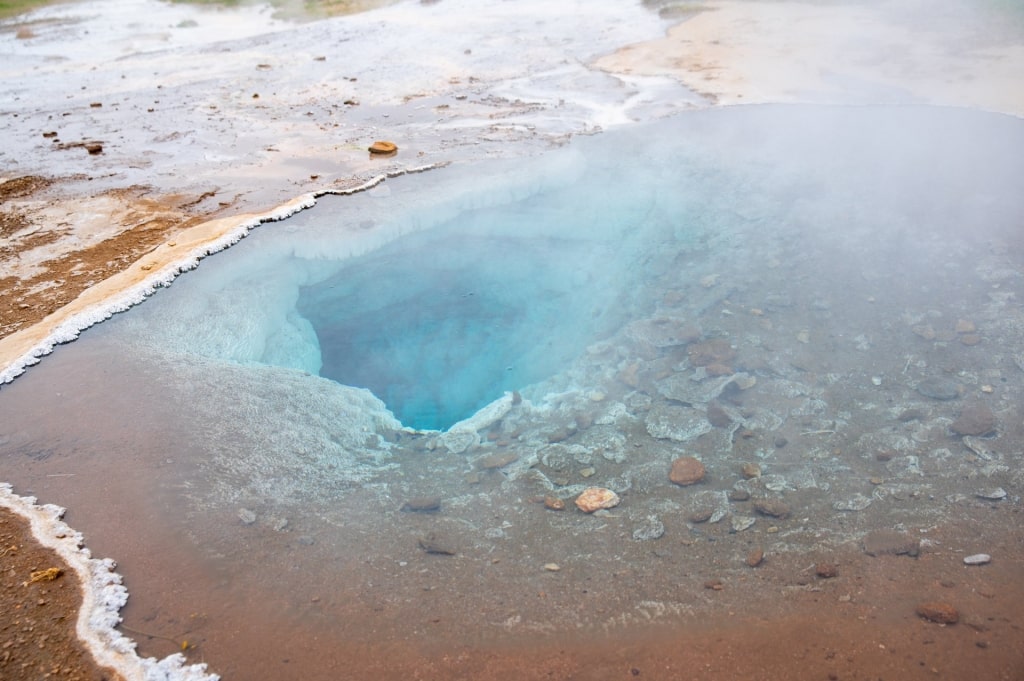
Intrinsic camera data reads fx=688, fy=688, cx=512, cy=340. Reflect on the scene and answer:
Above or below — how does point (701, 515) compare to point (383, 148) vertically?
below

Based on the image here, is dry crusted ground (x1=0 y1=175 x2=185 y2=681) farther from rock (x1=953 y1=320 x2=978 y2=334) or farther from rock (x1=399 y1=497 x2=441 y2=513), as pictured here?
rock (x1=953 y1=320 x2=978 y2=334)

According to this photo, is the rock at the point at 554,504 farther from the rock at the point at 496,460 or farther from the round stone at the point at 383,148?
the round stone at the point at 383,148

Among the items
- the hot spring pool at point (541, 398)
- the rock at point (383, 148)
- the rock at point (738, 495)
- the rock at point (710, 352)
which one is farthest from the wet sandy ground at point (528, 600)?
the rock at point (383, 148)

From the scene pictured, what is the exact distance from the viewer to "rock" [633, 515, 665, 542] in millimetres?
3222

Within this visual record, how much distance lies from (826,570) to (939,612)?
423mm

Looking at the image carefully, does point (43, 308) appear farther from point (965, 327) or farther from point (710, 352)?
point (965, 327)

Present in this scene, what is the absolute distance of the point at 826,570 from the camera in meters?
2.95

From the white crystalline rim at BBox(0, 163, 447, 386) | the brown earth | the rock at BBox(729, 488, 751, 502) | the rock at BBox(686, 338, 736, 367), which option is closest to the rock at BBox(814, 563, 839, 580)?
the rock at BBox(729, 488, 751, 502)

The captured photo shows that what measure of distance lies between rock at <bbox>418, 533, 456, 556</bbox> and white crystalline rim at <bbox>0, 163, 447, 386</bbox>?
307 centimetres

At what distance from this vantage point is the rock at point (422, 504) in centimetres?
351

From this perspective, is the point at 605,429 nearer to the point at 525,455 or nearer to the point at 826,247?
the point at 525,455

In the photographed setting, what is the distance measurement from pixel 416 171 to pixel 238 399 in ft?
12.5

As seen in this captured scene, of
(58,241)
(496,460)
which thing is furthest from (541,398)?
(58,241)

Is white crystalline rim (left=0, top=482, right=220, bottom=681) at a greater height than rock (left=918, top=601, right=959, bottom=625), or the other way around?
white crystalline rim (left=0, top=482, right=220, bottom=681)
